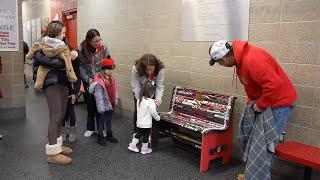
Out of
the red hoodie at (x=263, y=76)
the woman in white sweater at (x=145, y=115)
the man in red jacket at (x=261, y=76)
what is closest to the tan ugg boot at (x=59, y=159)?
the woman in white sweater at (x=145, y=115)

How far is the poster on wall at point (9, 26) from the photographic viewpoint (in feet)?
15.5

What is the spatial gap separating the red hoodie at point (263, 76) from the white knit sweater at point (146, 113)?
46.6 inches

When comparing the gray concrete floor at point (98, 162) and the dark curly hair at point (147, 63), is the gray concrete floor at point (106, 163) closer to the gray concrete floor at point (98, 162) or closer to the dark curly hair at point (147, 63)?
the gray concrete floor at point (98, 162)

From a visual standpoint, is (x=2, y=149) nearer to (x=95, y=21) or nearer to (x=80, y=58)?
(x=80, y=58)

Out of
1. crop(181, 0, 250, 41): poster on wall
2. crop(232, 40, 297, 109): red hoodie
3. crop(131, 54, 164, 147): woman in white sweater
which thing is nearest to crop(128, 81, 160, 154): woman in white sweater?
crop(131, 54, 164, 147): woman in white sweater

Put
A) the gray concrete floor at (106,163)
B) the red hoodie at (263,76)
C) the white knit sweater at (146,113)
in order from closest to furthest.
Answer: the red hoodie at (263,76)
the gray concrete floor at (106,163)
the white knit sweater at (146,113)

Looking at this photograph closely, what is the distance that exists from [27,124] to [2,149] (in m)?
1.11

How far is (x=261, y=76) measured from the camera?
242 centimetres

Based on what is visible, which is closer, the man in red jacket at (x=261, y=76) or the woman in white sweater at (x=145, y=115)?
the man in red jacket at (x=261, y=76)

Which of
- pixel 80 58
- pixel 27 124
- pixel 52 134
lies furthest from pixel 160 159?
pixel 27 124

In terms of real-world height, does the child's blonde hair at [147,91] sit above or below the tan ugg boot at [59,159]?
above

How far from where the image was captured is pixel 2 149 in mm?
3615

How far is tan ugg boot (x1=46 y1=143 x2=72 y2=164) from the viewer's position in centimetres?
322

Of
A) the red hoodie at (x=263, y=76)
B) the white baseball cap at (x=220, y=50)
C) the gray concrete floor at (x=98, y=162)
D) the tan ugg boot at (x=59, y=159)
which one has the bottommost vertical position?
the gray concrete floor at (x=98, y=162)
